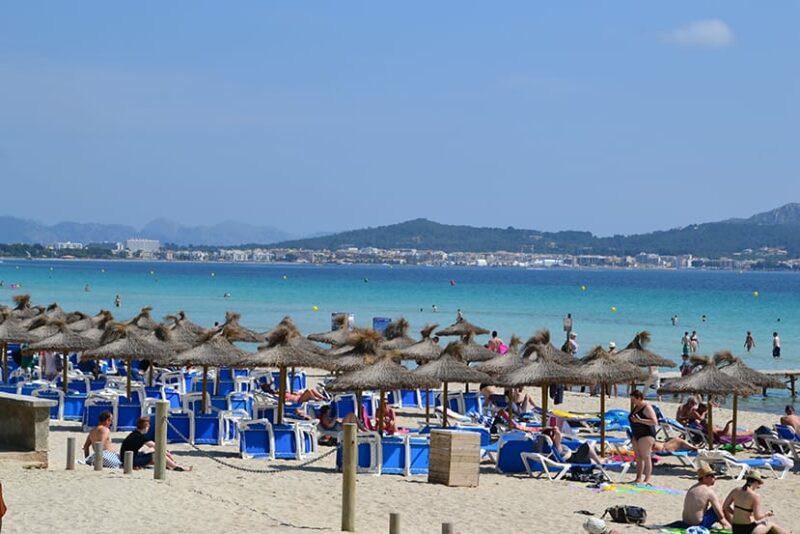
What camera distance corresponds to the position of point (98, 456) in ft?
44.7

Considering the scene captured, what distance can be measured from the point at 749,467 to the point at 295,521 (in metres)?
7.08

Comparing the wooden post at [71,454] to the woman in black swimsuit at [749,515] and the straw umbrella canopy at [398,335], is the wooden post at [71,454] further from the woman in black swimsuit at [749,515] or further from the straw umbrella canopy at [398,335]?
the straw umbrella canopy at [398,335]

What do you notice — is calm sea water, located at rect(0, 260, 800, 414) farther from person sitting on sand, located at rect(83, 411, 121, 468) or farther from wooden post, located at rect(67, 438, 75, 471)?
wooden post, located at rect(67, 438, 75, 471)

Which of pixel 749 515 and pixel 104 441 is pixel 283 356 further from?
pixel 749 515

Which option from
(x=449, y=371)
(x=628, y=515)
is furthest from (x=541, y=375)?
(x=628, y=515)

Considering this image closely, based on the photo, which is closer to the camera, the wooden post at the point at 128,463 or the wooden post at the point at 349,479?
the wooden post at the point at 349,479

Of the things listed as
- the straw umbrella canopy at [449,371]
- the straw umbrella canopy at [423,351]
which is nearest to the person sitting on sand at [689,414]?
the straw umbrella canopy at [449,371]

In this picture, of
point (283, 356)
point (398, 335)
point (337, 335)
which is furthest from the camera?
point (337, 335)

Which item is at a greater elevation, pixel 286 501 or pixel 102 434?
pixel 102 434

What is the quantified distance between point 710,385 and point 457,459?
443cm

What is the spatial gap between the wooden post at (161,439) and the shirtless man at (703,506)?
5.43m

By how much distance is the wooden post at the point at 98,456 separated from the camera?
13.6 meters

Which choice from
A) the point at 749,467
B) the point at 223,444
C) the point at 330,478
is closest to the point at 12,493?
the point at 330,478

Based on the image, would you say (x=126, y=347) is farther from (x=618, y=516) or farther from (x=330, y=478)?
(x=618, y=516)
